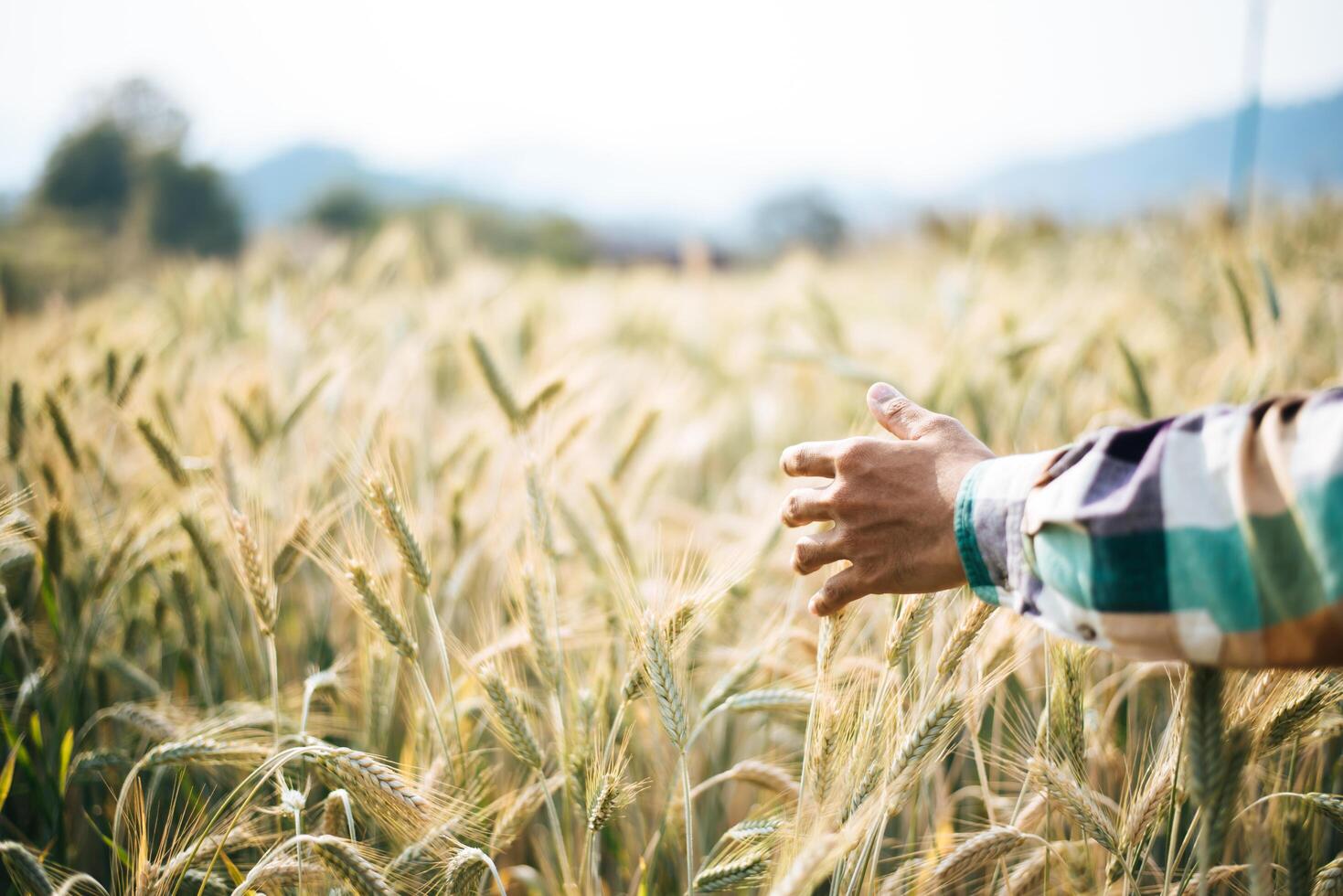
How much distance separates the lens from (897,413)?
2.87 ft

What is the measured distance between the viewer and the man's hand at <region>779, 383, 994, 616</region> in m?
0.78

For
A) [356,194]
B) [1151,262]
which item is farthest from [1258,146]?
[356,194]

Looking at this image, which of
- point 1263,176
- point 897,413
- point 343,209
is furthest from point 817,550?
point 343,209

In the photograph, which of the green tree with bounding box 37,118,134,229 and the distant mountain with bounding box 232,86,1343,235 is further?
the green tree with bounding box 37,118,134,229

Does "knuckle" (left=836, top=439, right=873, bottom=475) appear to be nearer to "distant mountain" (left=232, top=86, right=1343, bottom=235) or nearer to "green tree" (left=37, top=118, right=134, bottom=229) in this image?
"distant mountain" (left=232, top=86, right=1343, bottom=235)

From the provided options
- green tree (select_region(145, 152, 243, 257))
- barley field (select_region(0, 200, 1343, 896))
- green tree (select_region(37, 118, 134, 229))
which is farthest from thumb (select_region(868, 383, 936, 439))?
green tree (select_region(37, 118, 134, 229))

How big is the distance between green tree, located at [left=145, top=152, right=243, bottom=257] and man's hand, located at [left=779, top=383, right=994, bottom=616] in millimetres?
14969

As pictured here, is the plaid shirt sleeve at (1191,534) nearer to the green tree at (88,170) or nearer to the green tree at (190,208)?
the green tree at (190,208)

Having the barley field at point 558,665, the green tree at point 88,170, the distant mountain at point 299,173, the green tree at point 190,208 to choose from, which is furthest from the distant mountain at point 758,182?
the barley field at point 558,665

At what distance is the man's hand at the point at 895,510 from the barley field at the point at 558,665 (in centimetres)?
12

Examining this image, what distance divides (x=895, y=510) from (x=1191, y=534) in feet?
0.89

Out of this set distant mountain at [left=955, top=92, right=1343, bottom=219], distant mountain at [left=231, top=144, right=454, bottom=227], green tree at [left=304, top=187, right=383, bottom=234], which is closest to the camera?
distant mountain at [left=955, top=92, right=1343, bottom=219]

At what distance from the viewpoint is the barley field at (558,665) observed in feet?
2.84

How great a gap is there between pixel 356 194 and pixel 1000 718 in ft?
76.1
